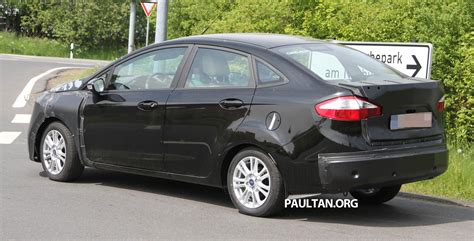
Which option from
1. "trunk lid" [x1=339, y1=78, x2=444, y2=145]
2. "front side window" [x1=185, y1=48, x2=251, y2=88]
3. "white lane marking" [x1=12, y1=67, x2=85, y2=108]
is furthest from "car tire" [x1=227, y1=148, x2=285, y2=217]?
"white lane marking" [x1=12, y1=67, x2=85, y2=108]

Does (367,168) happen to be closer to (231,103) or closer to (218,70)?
(231,103)

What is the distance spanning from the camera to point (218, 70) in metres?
7.38

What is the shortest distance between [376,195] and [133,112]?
2418 millimetres

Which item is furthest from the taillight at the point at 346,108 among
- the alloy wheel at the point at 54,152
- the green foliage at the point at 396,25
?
the green foliage at the point at 396,25

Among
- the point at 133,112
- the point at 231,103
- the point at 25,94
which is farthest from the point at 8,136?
the point at 25,94

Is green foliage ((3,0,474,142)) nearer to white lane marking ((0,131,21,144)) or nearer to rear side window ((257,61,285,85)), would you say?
rear side window ((257,61,285,85))

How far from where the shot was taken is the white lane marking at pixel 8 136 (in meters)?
11.7

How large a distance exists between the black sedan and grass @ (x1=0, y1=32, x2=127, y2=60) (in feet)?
116

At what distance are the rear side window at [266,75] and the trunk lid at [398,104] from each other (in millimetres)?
593

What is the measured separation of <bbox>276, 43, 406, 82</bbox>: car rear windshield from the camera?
693 centimetres

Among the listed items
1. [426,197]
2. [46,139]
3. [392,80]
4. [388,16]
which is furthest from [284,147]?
[388,16]

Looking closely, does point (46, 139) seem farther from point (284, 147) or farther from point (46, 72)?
point (46, 72)

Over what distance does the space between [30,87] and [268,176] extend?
47.3 feet

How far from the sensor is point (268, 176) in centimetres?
679
